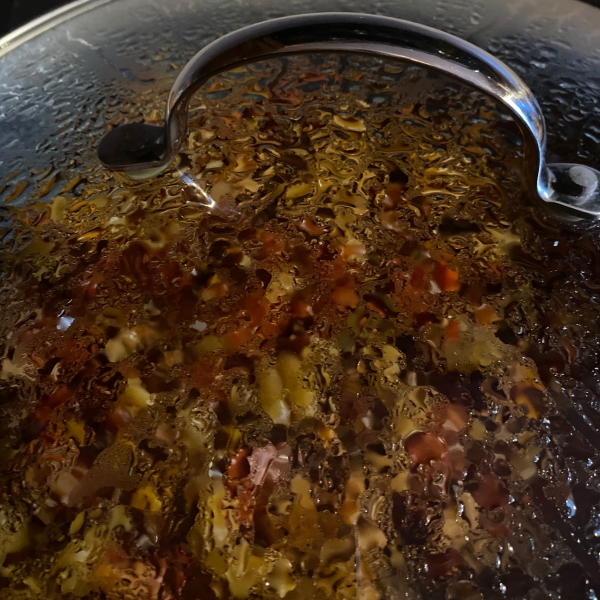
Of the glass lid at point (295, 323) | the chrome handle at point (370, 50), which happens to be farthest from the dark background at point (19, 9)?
the chrome handle at point (370, 50)

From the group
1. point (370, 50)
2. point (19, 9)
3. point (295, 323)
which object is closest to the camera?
point (370, 50)

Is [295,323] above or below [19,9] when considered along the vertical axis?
below

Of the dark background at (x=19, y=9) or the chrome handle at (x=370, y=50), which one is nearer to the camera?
the chrome handle at (x=370, y=50)

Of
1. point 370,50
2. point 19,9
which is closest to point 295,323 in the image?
point 370,50

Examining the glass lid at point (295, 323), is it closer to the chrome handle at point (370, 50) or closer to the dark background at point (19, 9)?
the chrome handle at point (370, 50)

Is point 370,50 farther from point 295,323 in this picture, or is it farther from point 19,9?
point 19,9

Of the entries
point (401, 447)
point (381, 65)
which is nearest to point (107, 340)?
point (401, 447)

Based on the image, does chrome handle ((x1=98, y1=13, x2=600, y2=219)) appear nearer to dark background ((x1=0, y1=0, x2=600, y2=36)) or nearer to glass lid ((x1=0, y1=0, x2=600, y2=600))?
glass lid ((x1=0, y1=0, x2=600, y2=600))

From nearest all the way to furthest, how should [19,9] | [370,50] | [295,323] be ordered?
[370,50], [295,323], [19,9]

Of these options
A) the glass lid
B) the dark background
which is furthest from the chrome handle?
the dark background
